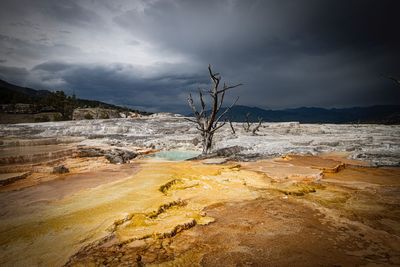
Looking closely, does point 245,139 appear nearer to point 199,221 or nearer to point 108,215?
point 199,221

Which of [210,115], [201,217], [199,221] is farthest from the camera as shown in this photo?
[210,115]

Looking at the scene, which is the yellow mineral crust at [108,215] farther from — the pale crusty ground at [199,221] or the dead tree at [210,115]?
the dead tree at [210,115]

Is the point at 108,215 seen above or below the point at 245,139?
below

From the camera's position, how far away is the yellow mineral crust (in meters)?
3.39

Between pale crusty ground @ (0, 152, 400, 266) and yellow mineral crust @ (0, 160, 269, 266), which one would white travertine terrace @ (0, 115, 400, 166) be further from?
yellow mineral crust @ (0, 160, 269, 266)

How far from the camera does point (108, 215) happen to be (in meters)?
4.34

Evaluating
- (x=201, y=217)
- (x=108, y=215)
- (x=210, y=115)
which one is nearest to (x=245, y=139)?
(x=210, y=115)

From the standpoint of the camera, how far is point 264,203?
16.7 feet

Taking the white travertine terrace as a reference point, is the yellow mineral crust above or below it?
below

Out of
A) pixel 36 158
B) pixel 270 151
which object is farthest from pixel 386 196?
pixel 36 158

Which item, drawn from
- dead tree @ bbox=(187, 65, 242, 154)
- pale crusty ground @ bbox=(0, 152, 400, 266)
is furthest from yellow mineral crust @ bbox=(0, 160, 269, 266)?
dead tree @ bbox=(187, 65, 242, 154)

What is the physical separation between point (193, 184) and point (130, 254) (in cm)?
353

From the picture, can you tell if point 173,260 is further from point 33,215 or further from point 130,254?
point 33,215

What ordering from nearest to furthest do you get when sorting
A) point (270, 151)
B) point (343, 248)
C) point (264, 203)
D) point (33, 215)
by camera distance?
point (343, 248)
point (33, 215)
point (264, 203)
point (270, 151)
